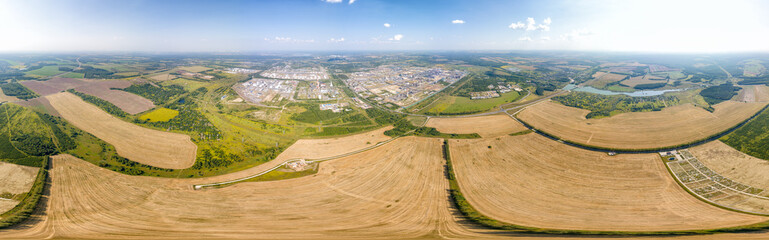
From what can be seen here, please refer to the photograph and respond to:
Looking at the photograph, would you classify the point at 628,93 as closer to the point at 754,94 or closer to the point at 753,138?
the point at 754,94

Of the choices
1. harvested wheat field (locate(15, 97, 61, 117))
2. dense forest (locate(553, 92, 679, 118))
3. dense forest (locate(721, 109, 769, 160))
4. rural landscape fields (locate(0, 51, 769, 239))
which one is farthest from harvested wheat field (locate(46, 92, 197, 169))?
dense forest (locate(721, 109, 769, 160))

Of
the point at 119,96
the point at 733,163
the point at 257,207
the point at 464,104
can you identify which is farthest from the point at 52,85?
the point at 733,163

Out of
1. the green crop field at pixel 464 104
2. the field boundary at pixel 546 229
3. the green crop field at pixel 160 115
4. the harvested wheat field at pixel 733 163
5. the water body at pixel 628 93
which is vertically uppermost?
the water body at pixel 628 93

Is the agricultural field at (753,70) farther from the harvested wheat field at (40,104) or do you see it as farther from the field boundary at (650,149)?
the harvested wheat field at (40,104)

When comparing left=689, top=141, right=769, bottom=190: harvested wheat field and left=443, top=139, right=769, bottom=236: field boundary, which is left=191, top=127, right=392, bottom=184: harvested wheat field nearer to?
left=443, top=139, right=769, bottom=236: field boundary

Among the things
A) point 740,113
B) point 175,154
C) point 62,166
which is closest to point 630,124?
point 740,113

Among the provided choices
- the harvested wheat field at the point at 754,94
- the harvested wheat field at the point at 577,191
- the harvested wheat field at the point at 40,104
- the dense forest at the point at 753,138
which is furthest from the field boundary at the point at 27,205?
the harvested wheat field at the point at 754,94
